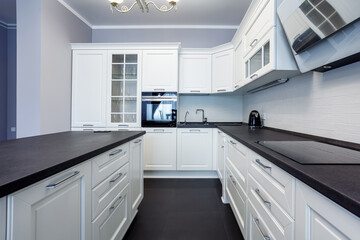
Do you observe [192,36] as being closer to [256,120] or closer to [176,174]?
[256,120]

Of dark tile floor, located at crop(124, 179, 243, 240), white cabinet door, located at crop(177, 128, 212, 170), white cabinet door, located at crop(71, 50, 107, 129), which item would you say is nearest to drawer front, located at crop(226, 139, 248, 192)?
dark tile floor, located at crop(124, 179, 243, 240)

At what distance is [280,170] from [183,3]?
2.94 m

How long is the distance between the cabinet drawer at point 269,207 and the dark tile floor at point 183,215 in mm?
689

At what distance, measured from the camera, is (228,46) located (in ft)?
10.0

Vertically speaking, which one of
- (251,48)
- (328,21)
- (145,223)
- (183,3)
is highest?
(183,3)

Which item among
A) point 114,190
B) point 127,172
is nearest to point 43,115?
point 127,172

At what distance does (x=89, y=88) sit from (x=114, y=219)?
8.22 ft

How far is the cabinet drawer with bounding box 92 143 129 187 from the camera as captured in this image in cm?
105

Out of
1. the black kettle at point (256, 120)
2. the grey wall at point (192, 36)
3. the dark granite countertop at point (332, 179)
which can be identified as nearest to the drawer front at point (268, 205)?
the dark granite countertop at point (332, 179)

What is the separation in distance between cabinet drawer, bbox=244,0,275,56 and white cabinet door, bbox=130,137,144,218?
60.3 inches

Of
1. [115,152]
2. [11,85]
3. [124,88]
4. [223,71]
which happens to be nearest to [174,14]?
[223,71]

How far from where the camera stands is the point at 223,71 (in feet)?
10.4

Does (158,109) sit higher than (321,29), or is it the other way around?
(321,29)

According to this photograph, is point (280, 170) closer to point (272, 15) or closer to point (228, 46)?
point (272, 15)
